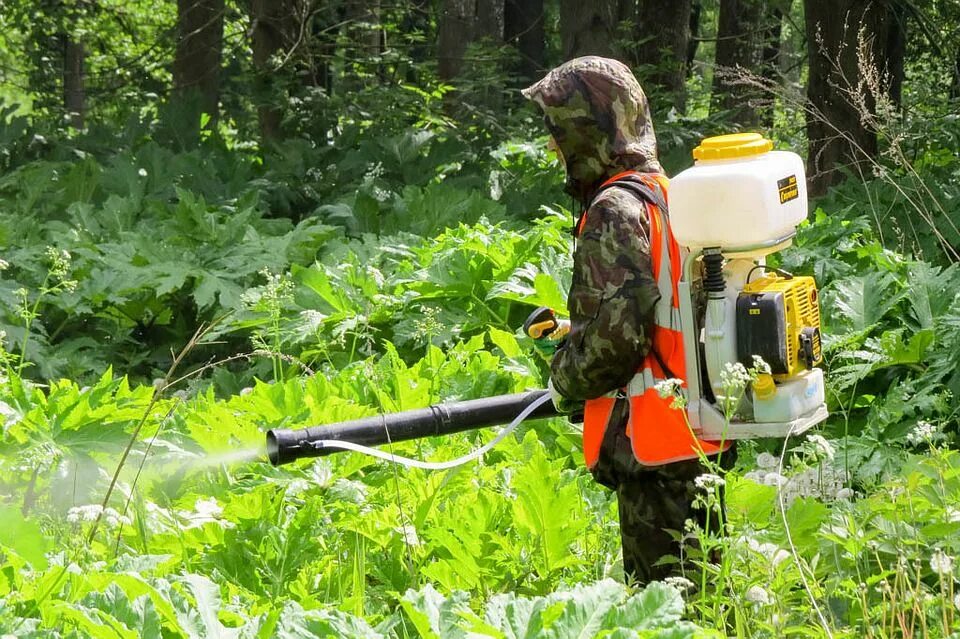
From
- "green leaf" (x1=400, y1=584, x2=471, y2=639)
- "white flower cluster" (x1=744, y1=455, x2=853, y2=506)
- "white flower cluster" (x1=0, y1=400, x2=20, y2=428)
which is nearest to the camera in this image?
"green leaf" (x1=400, y1=584, x2=471, y2=639)

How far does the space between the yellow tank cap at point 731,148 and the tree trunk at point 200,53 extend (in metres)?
11.3

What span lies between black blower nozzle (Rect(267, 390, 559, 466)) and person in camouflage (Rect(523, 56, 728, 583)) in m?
0.42

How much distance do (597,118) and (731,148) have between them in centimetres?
53

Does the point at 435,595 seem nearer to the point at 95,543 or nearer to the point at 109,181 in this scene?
the point at 95,543

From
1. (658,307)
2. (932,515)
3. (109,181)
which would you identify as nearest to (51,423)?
(658,307)

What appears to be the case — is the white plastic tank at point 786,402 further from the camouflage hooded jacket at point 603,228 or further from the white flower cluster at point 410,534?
the white flower cluster at point 410,534

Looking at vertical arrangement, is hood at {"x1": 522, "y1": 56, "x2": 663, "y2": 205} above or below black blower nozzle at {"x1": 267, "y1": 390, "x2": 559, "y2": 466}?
above

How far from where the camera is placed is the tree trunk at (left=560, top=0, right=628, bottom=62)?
1277 cm

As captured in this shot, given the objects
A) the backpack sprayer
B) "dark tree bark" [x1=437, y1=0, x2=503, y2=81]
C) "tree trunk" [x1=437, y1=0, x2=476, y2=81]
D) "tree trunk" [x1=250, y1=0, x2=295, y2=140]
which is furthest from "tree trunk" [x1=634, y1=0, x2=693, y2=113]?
the backpack sprayer

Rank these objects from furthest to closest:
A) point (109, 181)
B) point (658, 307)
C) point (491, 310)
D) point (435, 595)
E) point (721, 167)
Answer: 1. point (109, 181)
2. point (491, 310)
3. point (658, 307)
4. point (721, 167)
5. point (435, 595)

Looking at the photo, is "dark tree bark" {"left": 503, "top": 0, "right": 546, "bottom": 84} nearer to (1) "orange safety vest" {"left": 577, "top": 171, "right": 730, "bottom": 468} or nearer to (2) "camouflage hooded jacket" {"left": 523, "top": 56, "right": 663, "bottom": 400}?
(2) "camouflage hooded jacket" {"left": 523, "top": 56, "right": 663, "bottom": 400}

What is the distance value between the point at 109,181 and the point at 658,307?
8517 mm

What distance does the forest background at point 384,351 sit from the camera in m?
3.40

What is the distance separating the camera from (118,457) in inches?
201
